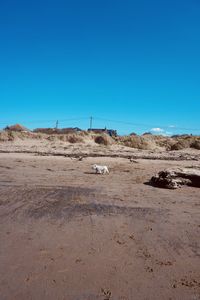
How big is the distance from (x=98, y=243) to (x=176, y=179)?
4620mm

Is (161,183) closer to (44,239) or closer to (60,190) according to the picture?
(60,190)

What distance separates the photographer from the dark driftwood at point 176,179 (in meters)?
8.70

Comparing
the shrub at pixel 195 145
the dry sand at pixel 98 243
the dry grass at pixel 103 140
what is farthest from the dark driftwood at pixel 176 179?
the shrub at pixel 195 145

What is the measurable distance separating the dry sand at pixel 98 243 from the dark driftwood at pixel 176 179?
389mm

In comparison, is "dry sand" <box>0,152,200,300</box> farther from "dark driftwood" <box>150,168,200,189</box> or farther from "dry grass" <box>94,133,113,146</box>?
"dry grass" <box>94,133,113,146</box>

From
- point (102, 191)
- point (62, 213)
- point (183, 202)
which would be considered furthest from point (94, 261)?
point (102, 191)

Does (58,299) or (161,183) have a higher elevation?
(161,183)

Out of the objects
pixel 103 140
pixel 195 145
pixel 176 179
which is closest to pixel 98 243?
pixel 176 179

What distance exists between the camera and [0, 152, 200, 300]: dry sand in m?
3.54

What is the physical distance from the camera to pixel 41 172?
437 inches

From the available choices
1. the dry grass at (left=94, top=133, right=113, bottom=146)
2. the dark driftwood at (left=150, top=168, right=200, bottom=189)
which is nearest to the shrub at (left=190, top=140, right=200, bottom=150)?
the dry grass at (left=94, top=133, right=113, bottom=146)

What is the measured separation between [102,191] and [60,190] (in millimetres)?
921

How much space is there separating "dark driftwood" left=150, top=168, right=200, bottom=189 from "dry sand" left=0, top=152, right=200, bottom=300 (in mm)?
389

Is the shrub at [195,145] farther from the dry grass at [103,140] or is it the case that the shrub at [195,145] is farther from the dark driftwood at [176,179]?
the dark driftwood at [176,179]
